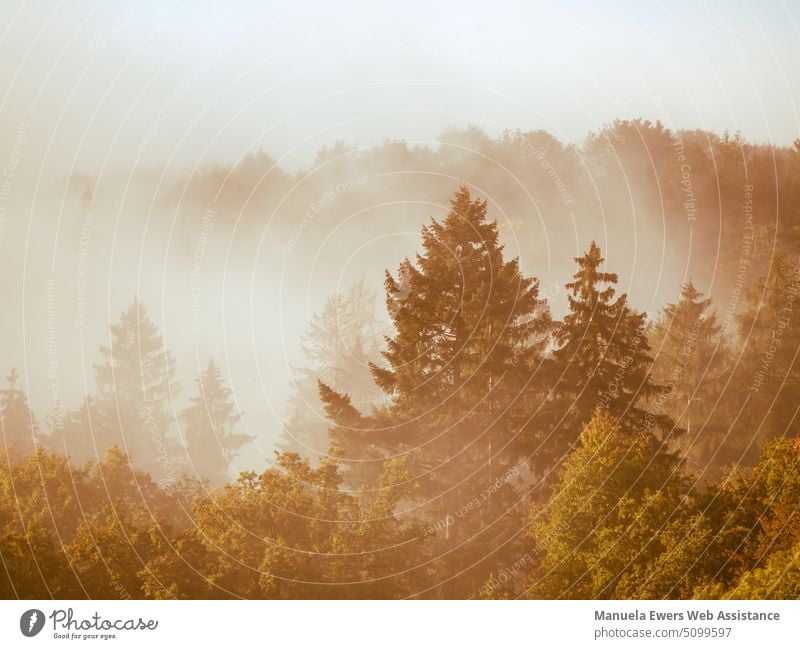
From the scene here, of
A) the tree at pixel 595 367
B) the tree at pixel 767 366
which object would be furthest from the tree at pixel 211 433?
the tree at pixel 595 367

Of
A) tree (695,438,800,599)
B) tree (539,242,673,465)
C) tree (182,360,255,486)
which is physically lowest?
tree (695,438,800,599)

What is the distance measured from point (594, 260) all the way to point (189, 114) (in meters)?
88.1

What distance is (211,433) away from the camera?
126562 mm

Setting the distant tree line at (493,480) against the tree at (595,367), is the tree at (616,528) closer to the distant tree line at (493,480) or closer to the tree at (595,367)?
the distant tree line at (493,480)

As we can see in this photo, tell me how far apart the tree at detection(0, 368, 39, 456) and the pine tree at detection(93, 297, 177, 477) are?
748 centimetres

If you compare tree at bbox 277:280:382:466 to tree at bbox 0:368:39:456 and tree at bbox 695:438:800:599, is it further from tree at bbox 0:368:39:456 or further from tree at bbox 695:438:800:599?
tree at bbox 695:438:800:599

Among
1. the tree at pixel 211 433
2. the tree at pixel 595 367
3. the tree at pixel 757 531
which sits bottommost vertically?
the tree at pixel 757 531

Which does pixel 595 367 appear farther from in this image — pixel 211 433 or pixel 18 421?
pixel 18 421

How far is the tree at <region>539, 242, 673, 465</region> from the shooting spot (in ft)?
188

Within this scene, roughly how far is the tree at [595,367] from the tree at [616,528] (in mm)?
4676

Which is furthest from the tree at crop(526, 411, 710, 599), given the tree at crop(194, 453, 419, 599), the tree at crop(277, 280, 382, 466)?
the tree at crop(277, 280, 382, 466)

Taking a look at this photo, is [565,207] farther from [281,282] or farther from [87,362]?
[87,362]

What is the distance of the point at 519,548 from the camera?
55.3m

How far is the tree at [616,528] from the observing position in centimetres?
4372
